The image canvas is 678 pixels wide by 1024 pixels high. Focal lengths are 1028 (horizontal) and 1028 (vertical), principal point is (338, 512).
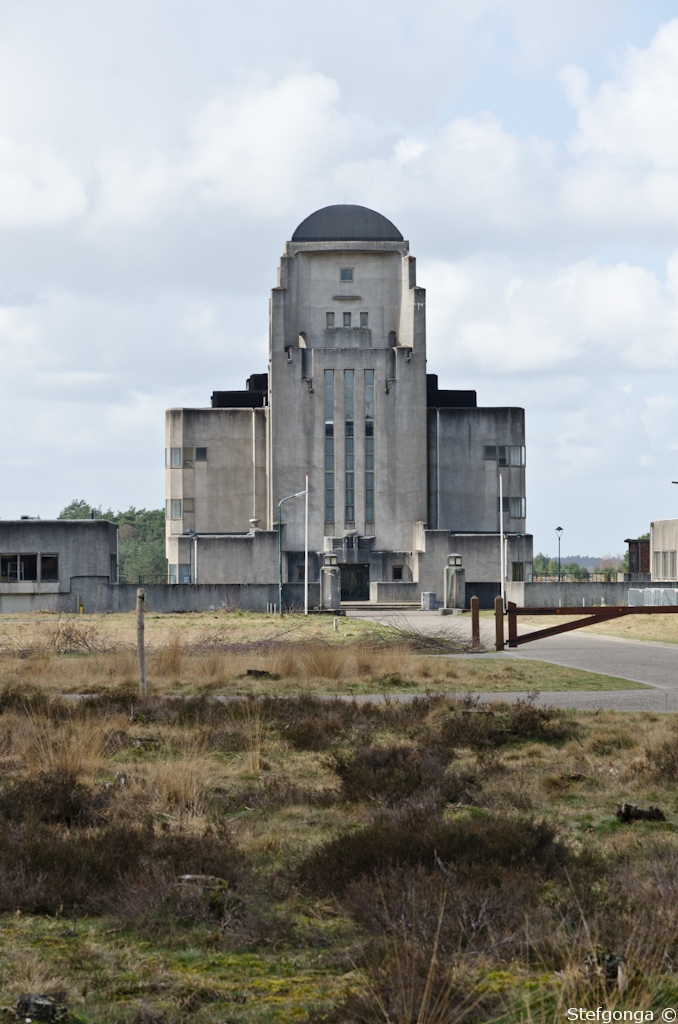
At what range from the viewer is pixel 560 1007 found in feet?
14.9

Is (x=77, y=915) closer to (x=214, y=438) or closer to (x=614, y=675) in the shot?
(x=614, y=675)

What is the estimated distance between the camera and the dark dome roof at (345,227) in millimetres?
80500

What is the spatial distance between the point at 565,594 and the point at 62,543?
30118 mm

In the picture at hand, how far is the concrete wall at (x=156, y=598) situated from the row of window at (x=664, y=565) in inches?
1274

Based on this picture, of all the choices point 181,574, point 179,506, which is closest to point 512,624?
point 181,574

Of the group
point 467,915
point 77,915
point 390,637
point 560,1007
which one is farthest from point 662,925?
point 390,637

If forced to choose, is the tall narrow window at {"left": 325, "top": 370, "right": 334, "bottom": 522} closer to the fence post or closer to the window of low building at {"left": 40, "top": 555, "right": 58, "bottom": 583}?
the window of low building at {"left": 40, "top": 555, "right": 58, "bottom": 583}

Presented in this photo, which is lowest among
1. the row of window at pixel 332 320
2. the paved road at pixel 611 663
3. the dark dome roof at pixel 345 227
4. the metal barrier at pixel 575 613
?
the paved road at pixel 611 663

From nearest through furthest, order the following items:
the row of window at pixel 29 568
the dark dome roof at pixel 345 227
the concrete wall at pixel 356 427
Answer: the row of window at pixel 29 568
the concrete wall at pixel 356 427
the dark dome roof at pixel 345 227

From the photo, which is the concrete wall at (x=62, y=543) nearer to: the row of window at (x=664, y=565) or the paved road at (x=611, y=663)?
the paved road at (x=611, y=663)

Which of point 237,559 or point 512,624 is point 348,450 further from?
point 512,624

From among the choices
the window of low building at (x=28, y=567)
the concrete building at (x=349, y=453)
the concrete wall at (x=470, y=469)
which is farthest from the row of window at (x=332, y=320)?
the window of low building at (x=28, y=567)

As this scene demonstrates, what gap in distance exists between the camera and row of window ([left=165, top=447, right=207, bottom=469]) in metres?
80.6

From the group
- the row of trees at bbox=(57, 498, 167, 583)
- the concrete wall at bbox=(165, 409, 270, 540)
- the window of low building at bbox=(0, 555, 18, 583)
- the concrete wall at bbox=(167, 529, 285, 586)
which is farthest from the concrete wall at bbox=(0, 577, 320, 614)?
the row of trees at bbox=(57, 498, 167, 583)
